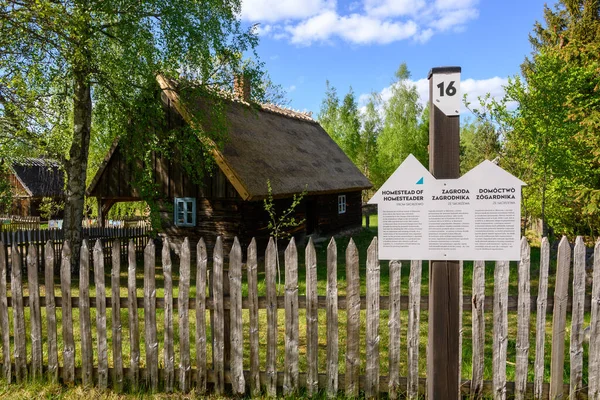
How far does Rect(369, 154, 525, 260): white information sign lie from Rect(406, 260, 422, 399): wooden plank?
1.08 metres

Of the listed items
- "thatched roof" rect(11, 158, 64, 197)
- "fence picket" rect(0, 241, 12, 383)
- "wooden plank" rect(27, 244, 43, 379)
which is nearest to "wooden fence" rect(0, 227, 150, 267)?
"fence picket" rect(0, 241, 12, 383)

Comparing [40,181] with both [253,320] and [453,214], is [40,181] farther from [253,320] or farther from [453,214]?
[453,214]

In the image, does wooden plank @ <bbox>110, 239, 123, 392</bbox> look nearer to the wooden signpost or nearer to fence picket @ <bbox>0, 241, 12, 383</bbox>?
fence picket @ <bbox>0, 241, 12, 383</bbox>

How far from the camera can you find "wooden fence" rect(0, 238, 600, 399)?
12.7ft

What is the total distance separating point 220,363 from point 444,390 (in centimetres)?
225

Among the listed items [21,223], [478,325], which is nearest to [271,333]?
[478,325]

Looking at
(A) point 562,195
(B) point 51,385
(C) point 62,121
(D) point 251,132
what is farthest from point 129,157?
(A) point 562,195

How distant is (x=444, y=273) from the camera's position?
2965 mm

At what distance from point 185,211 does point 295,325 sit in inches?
410

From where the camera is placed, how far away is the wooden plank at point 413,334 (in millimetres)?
3963

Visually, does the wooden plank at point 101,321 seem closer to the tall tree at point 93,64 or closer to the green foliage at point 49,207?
the tall tree at point 93,64

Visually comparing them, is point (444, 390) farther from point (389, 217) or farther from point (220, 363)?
point (220, 363)

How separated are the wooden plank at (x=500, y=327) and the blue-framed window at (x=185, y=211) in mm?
11091

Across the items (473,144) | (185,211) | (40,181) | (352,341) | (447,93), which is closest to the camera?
(447,93)
